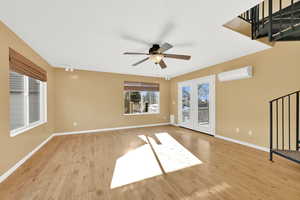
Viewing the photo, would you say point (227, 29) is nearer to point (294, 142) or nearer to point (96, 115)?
point (294, 142)

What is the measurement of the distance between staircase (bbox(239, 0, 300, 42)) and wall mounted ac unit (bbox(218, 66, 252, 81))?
1213mm

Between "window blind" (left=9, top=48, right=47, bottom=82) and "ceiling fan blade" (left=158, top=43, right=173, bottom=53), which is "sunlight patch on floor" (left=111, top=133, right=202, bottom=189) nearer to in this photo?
"ceiling fan blade" (left=158, top=43, right=173, bottom=53)

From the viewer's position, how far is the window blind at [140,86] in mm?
5688

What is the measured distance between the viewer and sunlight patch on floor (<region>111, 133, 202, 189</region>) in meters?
2.09

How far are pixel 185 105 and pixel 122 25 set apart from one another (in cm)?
449

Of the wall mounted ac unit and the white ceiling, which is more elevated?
the white ceiling

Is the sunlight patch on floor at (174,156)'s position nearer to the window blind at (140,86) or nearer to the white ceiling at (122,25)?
the white ceiling at (122,25)

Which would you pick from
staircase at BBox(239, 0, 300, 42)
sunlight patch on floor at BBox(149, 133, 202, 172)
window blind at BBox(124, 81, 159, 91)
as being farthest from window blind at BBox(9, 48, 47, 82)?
staircase at BBox(239, 0, 300, 42)

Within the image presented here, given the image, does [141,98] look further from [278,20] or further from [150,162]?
[278,20]

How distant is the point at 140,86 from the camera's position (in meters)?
5.92

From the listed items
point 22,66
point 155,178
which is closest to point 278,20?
point 155,178

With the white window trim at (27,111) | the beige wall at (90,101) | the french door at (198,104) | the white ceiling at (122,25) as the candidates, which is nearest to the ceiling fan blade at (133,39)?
the white ceiling at (122,25)

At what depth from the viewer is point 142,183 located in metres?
1.92

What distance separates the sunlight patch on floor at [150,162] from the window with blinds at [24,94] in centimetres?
204
